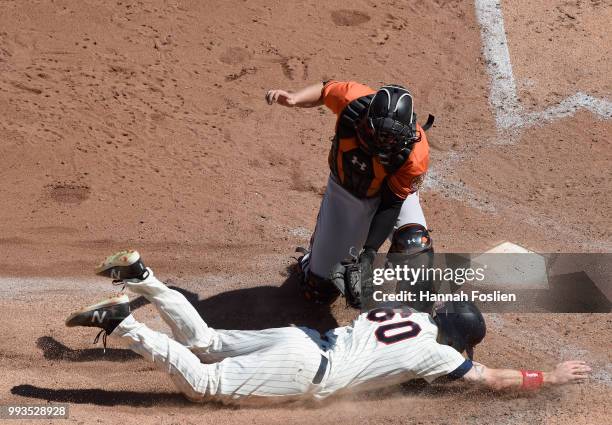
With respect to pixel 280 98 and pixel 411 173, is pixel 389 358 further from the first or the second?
pixel 280 98

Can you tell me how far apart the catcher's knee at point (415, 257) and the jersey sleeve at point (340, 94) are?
1.18 metres

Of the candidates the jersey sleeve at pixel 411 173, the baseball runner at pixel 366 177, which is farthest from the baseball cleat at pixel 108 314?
the jersey sleeve at pixel 411 173

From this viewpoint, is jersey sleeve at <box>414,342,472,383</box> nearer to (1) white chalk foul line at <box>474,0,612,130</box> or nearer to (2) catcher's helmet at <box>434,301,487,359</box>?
(2) catcher's helmet at <box>434,301,487,359</box>

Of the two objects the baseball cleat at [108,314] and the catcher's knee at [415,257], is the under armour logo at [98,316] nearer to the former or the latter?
the baseball cleat at [108,314]

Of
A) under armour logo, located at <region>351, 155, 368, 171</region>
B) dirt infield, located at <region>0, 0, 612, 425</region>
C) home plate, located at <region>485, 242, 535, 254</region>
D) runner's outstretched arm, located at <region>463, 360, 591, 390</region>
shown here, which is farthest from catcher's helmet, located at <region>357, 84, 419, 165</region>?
home plate, located at <region>485, 242, 535, 254</region>

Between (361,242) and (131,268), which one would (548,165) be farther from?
(131,268)

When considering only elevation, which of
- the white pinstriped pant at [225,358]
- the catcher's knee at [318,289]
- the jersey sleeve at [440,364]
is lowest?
the catcher's knee at [318,289]

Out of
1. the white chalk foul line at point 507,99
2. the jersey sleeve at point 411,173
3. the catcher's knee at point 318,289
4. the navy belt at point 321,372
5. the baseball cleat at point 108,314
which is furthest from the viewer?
the white chalk foul line at point 507,99

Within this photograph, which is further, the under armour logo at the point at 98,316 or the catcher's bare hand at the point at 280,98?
the catcher's bare hand at the point at 280,98

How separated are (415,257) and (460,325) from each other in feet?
A: 2.27

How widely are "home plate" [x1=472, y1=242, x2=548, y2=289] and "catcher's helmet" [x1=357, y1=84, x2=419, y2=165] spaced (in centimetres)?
202

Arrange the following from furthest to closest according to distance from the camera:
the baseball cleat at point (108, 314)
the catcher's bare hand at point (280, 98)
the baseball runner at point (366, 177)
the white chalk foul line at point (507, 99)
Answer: the white chalk foul line at point (507, 99) < the catcher's bare hand at point (280, 98) < the baseball runner at point (366, 177) < the baseball cleat at point (108, 314)

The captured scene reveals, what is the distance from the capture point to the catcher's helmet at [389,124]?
20.5 ft

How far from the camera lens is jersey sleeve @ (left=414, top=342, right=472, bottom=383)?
6203 millimetres
